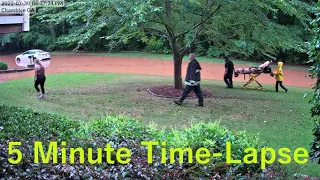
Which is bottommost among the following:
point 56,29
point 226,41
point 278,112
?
point 278,112

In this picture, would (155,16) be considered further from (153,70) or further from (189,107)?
(153,70)

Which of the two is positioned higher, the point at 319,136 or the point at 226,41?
the point at 226,41

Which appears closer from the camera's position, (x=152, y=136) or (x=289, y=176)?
(x=289, y=176)

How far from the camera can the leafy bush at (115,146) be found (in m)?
3.44

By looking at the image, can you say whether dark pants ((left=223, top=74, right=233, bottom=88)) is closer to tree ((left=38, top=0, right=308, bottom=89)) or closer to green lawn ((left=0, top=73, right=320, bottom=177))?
green lawn ((left=0, top=73, right=320, bottom=177))

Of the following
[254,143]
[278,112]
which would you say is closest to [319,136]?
[254,143]

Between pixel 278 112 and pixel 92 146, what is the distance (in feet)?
30.5

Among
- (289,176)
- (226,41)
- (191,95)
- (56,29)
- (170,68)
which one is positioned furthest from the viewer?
(56,29)

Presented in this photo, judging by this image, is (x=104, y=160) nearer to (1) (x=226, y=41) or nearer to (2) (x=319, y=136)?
(2) (x=319, y=136)

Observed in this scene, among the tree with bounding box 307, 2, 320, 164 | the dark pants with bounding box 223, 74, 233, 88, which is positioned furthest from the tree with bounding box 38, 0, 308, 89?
the tree with bounding box 307, 2, 320, 164

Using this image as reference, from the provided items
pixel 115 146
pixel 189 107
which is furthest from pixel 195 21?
pixel 115 146

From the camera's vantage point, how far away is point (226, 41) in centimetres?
1575

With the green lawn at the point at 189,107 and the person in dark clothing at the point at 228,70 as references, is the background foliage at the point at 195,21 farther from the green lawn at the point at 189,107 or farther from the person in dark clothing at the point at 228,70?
the green lawn at the point at 189,107

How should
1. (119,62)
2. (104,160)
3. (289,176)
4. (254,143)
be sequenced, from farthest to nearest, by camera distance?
(119,62) < (254,143) < (289,176) < (104,160)
